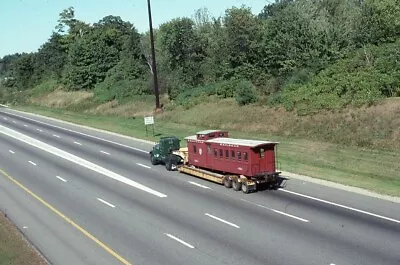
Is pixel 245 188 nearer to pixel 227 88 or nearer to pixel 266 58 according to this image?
pixel 227 88

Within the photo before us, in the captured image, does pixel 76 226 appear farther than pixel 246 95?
No

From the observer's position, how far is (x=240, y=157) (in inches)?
1180

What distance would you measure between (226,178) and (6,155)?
2665cm

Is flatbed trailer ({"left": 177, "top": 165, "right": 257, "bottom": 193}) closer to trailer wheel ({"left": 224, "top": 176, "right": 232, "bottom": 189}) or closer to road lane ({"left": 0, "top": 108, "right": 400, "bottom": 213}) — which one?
trailer wheel ({"left": 224, "top": 176, "right": 232, "bottom": 189})

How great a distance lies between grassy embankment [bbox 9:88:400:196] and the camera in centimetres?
3344

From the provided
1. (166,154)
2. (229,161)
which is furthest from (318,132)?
(229,161)

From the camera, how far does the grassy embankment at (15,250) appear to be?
19.2m

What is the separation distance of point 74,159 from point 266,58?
29691mm

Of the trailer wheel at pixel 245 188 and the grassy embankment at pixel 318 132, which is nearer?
the trailer wheel at pixel 245 188

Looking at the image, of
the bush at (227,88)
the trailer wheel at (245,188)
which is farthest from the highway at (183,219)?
the bush at (227,88)

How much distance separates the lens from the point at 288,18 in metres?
63.7

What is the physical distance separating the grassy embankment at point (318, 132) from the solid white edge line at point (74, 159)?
30.6 feet

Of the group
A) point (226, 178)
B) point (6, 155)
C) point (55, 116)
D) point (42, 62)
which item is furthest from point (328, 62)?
point (42, 62)

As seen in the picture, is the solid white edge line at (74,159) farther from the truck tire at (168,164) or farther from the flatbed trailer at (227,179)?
the flatbed trailer at (227,179)
